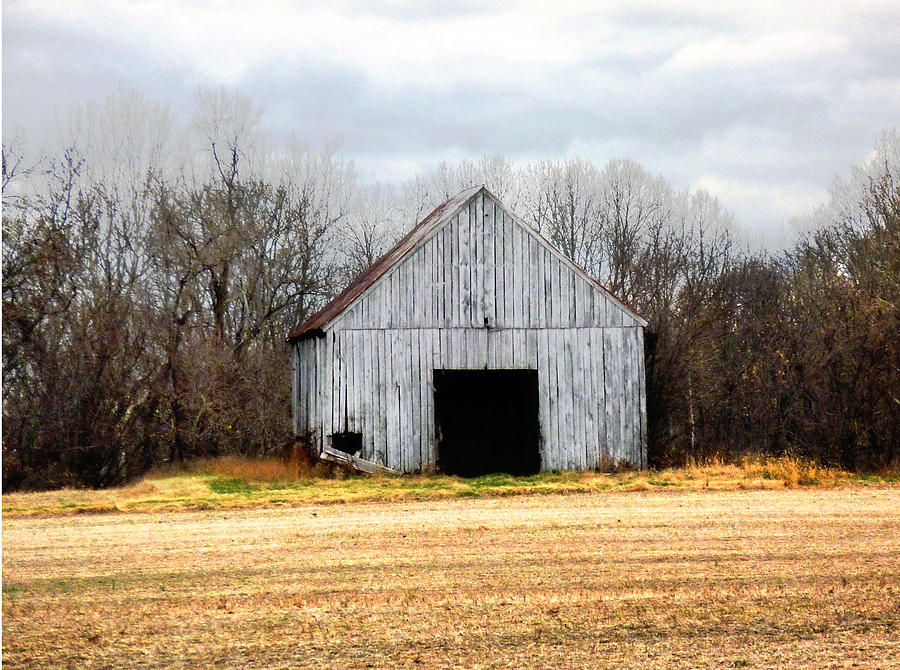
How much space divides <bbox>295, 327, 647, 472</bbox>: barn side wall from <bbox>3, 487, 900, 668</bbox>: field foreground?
6057mm

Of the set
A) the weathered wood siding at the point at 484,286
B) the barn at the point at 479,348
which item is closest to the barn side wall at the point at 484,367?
the barn at the point at 479,348

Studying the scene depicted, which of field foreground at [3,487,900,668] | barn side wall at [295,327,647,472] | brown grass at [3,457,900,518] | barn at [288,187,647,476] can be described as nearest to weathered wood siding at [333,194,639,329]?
barn at [288,187,647,476]

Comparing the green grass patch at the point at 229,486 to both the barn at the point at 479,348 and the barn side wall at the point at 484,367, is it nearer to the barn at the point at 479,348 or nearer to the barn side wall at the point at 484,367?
the barn at the point at 479,348

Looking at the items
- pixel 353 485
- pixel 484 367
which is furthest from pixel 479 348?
pixel 353 485

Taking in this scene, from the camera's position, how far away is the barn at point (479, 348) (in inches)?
787

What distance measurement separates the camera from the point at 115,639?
24.5ft

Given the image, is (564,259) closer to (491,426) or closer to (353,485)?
(491,426)

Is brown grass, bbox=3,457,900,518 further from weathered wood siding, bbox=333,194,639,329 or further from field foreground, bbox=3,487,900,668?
weathered wood siding, bbox=333,194,639,329

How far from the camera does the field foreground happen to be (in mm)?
7113

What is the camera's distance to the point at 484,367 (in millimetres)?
20344

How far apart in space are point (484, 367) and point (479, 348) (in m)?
0.39

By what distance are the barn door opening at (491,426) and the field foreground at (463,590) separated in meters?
7.51

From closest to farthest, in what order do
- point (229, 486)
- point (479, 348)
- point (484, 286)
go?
point (229, 486), point (479, 348), point (484, 286)

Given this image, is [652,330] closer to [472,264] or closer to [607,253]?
[472,264]
